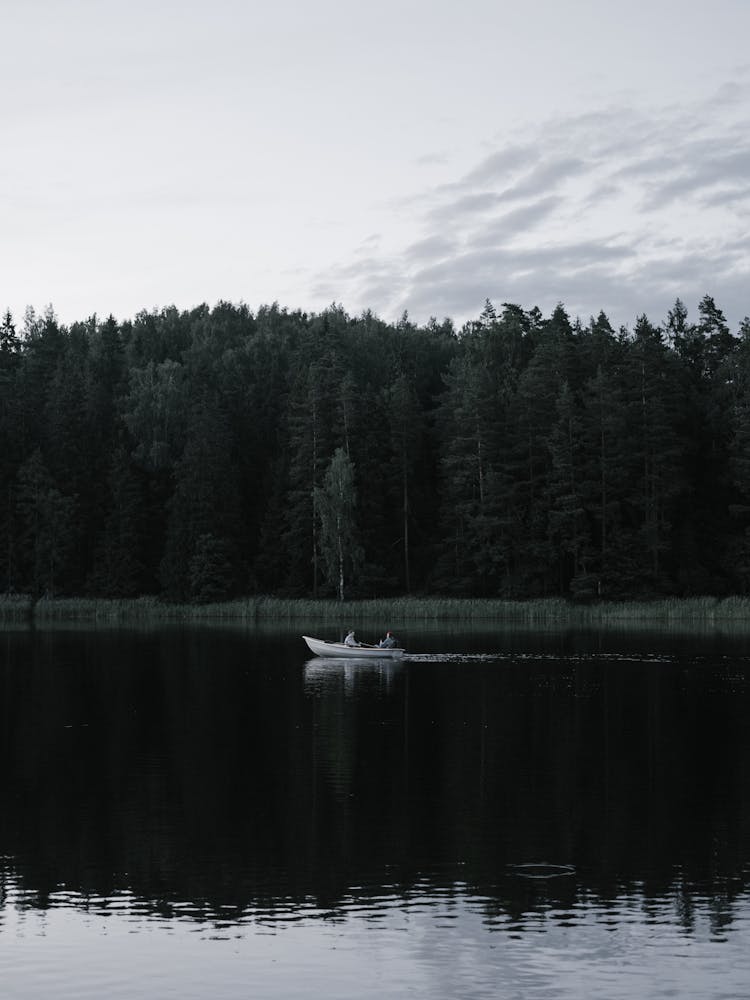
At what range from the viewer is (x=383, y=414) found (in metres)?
121

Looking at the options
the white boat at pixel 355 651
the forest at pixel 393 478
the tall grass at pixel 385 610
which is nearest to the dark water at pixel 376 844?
the white boat at pixel 355 651

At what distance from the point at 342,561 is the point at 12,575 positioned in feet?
102

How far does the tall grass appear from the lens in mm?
91750

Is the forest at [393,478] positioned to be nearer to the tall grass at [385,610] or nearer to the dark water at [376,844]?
the tall grass at [385,610]

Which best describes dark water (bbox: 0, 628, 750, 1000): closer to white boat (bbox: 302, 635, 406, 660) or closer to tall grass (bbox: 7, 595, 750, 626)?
white boat (bbox: 302, 635, 406, 660)

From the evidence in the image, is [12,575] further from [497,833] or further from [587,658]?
[497,833]

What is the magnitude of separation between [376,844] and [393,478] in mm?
95675

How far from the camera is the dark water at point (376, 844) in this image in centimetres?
1573

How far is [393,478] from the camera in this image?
117312 mm

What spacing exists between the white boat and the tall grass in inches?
1131

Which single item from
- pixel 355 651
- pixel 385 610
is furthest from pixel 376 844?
pixel 385 610

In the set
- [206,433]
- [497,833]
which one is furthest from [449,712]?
[206,433]

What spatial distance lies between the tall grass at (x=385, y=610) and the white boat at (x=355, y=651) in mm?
28731

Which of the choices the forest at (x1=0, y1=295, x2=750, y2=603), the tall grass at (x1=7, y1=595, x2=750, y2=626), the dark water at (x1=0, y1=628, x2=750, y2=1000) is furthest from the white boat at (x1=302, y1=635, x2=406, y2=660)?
the forest at (x1=0, y1=295, x2=750, y2=603)
